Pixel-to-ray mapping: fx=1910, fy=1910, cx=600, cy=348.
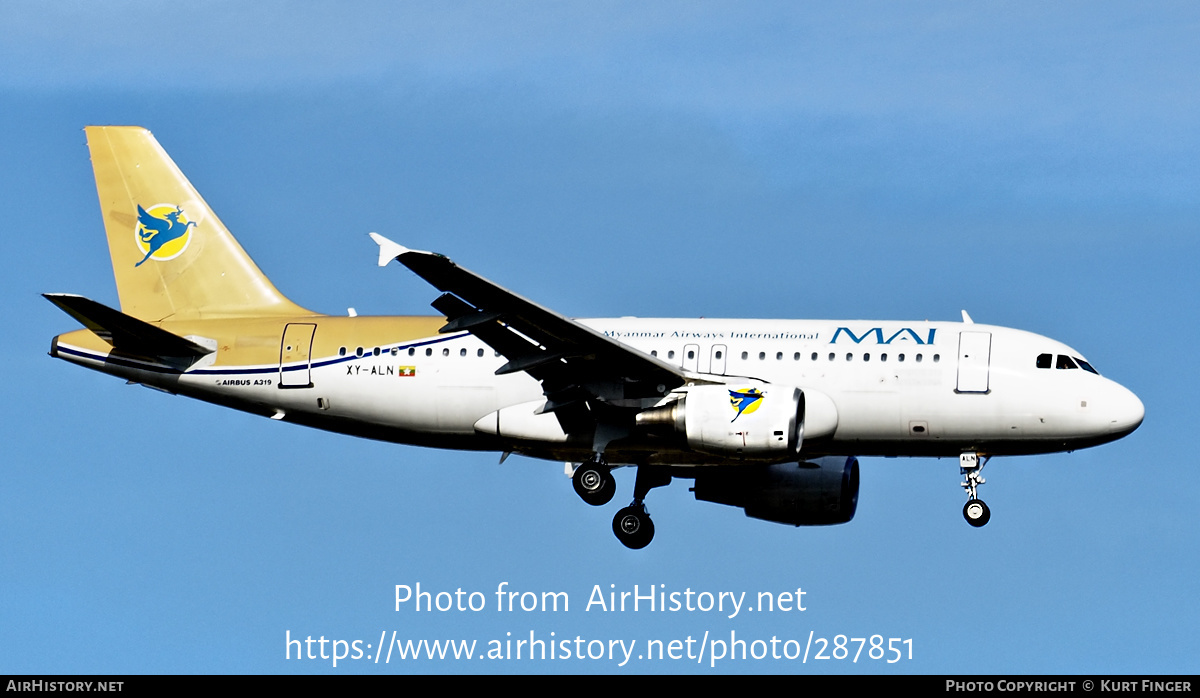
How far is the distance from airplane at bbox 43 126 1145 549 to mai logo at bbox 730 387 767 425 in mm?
43

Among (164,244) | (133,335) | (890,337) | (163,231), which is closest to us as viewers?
(890,337)

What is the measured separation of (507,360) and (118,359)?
961cm

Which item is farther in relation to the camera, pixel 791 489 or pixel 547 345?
pixel 791 489

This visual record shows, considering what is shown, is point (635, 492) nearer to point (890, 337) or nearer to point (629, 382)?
point (629, 382)

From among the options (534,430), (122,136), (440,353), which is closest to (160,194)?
(122,136)

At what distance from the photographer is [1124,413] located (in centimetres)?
4294

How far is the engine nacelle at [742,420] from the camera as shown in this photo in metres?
41.4

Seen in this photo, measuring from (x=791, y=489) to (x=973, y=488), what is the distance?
5.44m

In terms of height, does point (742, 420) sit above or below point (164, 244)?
below

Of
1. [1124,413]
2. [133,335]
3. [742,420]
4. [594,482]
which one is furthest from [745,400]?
[133,335]

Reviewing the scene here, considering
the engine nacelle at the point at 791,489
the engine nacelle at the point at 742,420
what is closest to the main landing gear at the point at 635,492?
the engine nacelle at the point at 791,489

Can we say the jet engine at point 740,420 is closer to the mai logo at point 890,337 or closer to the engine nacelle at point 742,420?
the engine nacelle at point 742,420

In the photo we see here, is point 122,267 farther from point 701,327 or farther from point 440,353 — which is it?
point 701,327

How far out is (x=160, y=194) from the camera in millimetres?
48875
